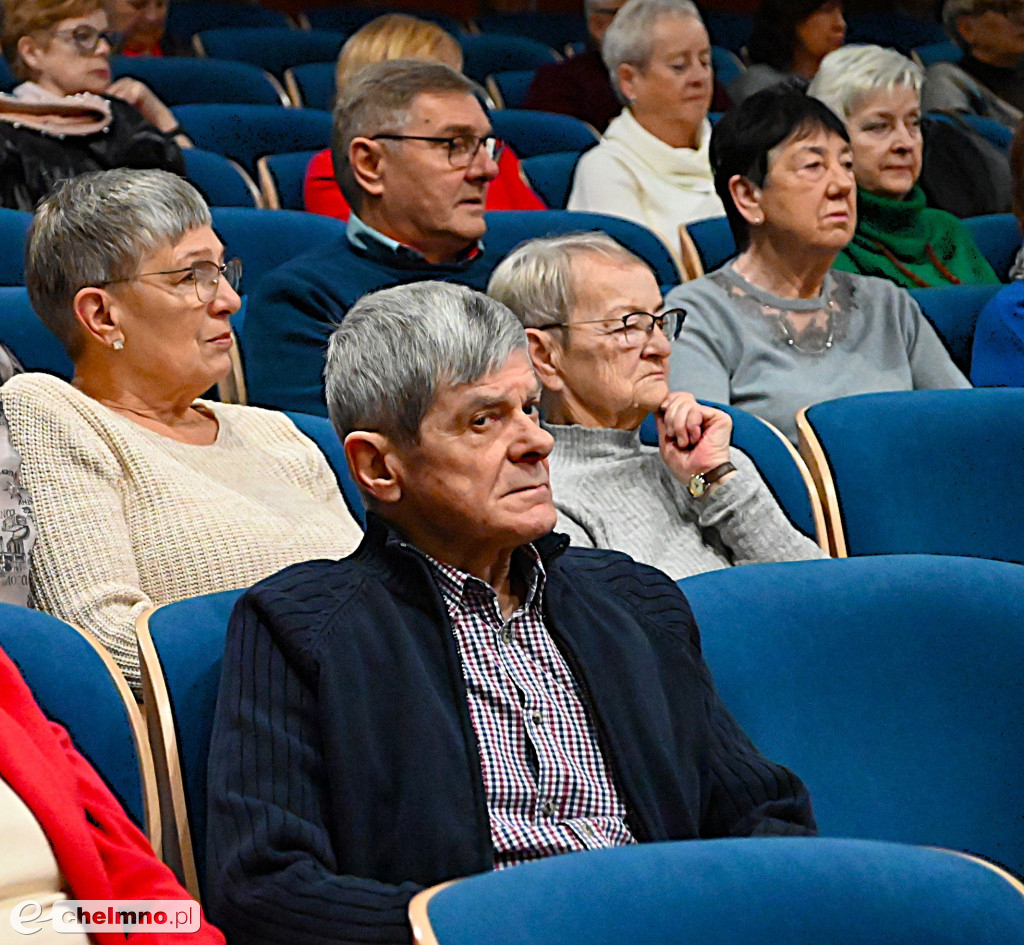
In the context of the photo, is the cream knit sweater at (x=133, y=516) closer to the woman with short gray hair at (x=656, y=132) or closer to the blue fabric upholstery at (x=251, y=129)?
the woman with short gray hair at (x=656, y=132)

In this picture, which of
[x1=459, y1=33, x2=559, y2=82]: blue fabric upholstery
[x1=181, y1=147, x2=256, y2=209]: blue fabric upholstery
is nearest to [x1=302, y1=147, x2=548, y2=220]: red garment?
[x1=181, y1=147, x2=256, y2=209]: blue fabric upholstery

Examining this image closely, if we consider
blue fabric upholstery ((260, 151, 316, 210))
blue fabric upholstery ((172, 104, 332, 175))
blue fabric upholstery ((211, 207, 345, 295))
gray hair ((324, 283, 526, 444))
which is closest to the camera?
gray hair ((324, 283, 526, 444))

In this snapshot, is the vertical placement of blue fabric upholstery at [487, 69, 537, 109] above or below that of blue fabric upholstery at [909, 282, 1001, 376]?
above

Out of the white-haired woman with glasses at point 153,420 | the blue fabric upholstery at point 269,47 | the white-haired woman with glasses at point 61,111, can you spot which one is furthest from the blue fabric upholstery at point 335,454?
Result: the blue fabric upholstery at point 269,47

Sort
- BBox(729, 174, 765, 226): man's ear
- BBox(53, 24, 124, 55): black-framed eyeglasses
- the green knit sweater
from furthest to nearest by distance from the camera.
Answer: BBox(53, 24, 124, 55): black-framed eyeglasses
the green knit sweater
BBox(729, 174, 765, 226): man's ear

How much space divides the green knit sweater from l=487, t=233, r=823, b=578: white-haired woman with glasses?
1232mm

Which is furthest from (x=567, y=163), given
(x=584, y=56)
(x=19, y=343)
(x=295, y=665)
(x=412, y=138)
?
(x=295, y=665)

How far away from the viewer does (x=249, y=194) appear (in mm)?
3791

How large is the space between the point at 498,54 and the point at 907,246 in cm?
259

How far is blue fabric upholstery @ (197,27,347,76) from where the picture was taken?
552 cm

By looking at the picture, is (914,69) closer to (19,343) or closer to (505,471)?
(19,343)

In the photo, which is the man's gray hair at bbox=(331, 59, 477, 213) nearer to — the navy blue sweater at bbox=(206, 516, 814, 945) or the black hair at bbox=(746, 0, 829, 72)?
the navy blue sweater at bbox=(206, 516, 814, 945)

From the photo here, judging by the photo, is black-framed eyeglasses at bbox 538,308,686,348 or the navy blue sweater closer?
the navy blue sweater

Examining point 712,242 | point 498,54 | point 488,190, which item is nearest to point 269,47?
point 498,54
